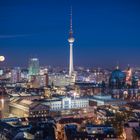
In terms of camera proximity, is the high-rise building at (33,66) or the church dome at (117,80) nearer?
the church dome at (117,80)

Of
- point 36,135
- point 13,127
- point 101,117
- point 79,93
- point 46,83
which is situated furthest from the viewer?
point 46,83

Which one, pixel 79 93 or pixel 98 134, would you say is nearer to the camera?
pixel 98 134

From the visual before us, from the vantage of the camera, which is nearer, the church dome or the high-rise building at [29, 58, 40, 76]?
the church dome

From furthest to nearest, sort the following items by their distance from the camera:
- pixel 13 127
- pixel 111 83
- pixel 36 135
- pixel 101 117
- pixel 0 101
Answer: pixel 111 83 < pixel 0 101 < pixel 101 117 < pixel 13 127 < pixel 36 135

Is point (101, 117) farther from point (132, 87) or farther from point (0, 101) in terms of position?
point (132, 87)

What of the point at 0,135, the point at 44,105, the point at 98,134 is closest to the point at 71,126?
the point at 98,134

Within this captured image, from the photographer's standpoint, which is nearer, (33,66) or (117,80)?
(117,80)

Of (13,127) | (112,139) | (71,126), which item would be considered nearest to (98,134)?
(112,139)

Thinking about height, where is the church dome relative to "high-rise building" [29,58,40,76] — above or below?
below

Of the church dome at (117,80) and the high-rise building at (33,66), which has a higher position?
the high-rise building at (33,66)

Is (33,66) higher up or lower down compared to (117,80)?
higher up
